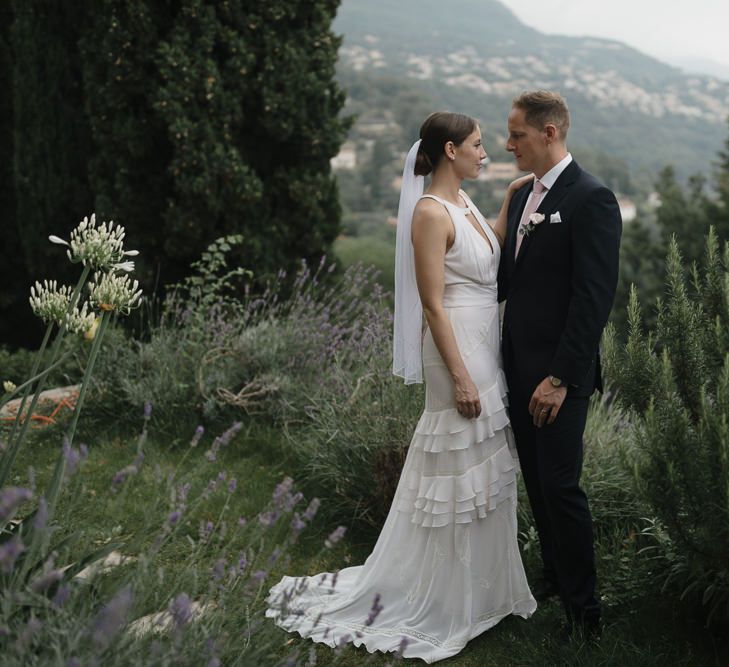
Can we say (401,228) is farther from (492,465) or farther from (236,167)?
(236,167)

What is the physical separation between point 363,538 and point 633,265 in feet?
63.3

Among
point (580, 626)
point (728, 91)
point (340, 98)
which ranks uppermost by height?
point (728, 91)

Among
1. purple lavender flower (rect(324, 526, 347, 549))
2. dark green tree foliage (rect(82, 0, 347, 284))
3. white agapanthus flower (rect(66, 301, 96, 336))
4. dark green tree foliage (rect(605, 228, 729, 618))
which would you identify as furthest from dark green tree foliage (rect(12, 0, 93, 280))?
purple lavender flower (rect(324, 526, 347, 549))

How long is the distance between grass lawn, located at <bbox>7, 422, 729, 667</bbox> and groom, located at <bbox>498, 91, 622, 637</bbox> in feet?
0.61

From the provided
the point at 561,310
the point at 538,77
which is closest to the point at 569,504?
the point at 561,310

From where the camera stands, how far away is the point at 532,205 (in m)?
3.48

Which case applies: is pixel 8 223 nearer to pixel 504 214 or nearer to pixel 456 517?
pixel 504 214

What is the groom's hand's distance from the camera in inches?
128

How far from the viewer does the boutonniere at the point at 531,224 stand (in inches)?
130

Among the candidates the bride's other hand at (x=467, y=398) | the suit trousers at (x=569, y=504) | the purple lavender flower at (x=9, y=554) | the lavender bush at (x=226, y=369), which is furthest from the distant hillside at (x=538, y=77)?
the purple lavender flower at (x=9, y=554)

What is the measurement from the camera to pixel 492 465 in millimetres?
3566

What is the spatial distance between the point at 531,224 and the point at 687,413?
90cm

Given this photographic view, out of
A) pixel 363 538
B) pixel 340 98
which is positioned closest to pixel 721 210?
pixel 340 98

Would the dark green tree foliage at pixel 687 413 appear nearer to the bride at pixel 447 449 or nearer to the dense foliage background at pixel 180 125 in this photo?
the bride at pixel 447 449
